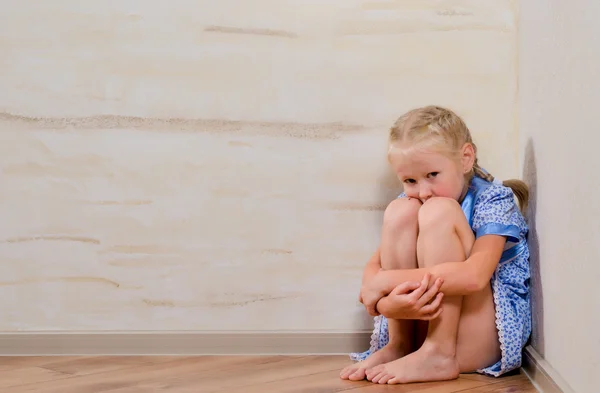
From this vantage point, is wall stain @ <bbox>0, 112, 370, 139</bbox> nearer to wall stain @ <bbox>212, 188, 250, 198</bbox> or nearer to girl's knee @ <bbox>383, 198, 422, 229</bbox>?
wall stain @ <bbox>212, 188, 250, 198</bbox>

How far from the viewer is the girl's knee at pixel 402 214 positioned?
1.57 meters

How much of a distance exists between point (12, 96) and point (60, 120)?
124 mm

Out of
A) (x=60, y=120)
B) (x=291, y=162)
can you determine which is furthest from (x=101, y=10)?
(x=291, y=162)

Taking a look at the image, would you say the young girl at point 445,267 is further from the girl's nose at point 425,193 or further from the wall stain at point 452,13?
the wall stain at point 452,13

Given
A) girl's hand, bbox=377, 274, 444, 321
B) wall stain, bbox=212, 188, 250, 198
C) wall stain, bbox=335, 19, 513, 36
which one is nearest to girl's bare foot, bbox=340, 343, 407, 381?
girl's hand, bbox=377, 274, 444, 321

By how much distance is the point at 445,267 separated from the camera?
1483mm

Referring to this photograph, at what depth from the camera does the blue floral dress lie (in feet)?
5.06

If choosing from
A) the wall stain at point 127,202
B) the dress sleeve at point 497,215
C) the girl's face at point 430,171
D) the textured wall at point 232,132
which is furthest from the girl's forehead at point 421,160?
the wall stain at point 127,202

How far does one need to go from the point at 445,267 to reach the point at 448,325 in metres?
0.12

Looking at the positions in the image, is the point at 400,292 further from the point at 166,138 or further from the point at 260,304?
the point at 166,138

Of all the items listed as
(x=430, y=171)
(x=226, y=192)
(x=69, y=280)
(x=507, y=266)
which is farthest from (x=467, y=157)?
(x=69, y=280)

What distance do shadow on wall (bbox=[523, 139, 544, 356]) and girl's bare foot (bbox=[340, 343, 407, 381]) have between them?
0.87 ft

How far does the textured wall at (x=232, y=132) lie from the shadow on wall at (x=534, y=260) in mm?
160

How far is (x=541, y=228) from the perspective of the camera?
60.3 inches
